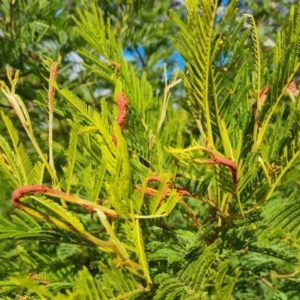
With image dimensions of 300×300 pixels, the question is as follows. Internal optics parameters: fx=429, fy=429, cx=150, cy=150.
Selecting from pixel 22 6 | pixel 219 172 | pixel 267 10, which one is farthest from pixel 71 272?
pixel 267 10

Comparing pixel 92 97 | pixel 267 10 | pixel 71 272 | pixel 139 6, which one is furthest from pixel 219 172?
pixel 267 10

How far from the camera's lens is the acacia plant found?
0.43m

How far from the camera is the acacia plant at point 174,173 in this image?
0.43 m

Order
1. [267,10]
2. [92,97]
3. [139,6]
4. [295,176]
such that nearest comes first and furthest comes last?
[295,176] → [139,6] → [92,97] → [267,10]

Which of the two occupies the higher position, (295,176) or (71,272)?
(295,176)

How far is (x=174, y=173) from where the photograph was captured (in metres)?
0.49

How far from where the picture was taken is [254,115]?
54 centimetres

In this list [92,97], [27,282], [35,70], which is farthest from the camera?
[92,97]

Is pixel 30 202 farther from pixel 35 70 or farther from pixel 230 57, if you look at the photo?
pixel 35 70

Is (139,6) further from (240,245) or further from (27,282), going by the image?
(27,282)

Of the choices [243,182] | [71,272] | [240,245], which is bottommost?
[71,272]

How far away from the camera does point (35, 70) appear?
1.17 metres

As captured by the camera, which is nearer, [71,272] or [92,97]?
[71,272]

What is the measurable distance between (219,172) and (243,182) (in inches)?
1.1
